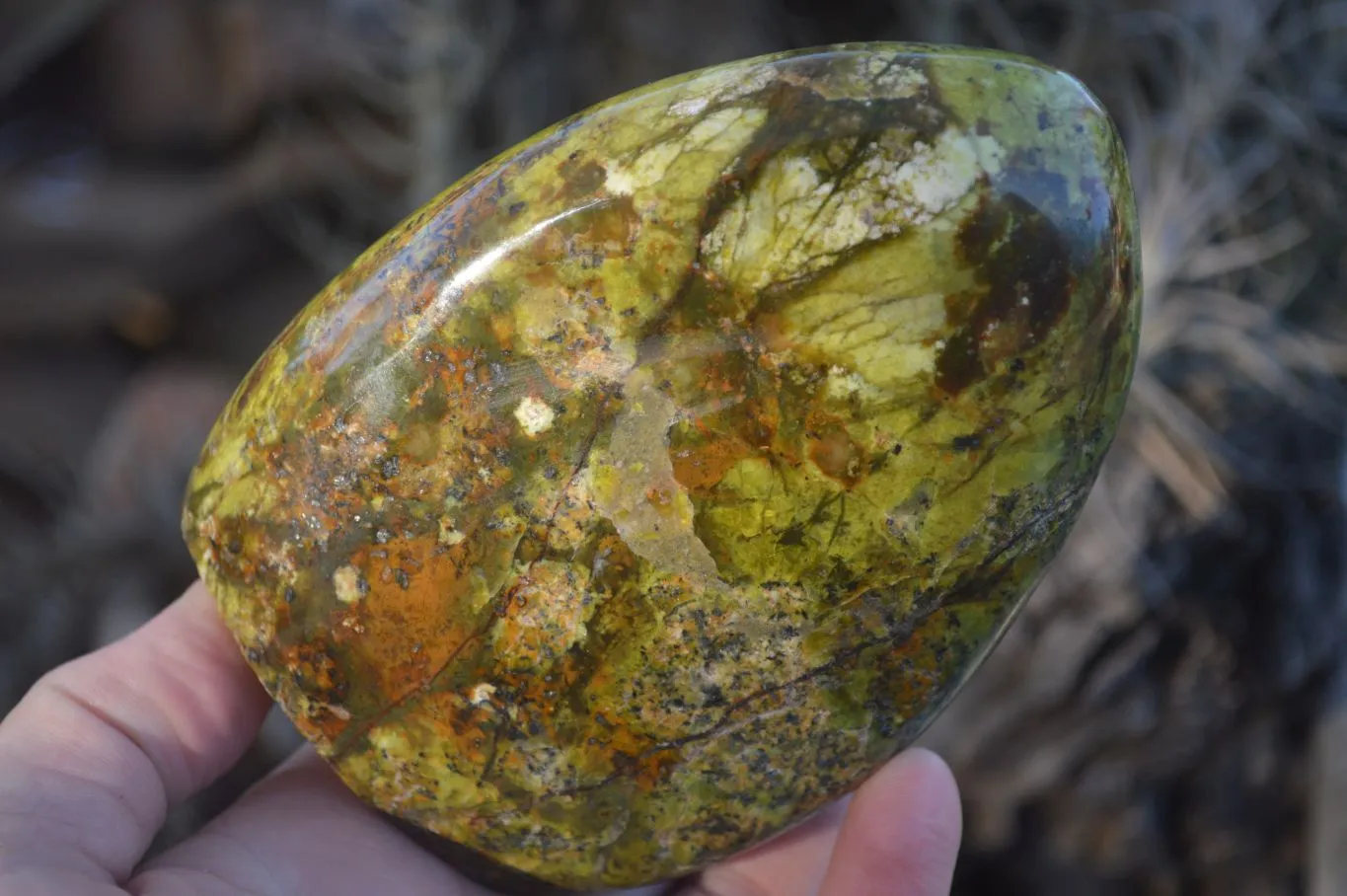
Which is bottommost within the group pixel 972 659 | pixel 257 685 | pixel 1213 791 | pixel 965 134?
pixel 1213 791

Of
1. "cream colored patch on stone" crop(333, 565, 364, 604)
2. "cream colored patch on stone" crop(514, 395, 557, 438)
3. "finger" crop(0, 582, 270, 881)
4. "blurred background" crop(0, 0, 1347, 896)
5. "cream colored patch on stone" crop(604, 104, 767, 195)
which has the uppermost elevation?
"cream colored patch on stone" crop(604, 104, 767, 195)

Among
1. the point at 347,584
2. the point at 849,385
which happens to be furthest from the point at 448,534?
the point at 849,385

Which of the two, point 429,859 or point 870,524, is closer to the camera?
point 870,524

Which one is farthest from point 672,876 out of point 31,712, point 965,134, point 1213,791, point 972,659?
point 1213,791

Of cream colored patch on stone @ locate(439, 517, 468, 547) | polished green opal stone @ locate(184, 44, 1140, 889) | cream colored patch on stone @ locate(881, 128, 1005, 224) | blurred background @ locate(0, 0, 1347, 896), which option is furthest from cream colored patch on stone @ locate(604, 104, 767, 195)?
blurred background @ locate(0, 0, 1347, 896)

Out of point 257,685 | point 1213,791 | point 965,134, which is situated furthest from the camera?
point 1213,791

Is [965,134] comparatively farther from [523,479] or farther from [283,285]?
[283,285]

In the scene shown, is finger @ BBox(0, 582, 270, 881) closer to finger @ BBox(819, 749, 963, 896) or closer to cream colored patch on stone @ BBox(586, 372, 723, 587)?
cream colored patch on stone @ BBox(586, 372, 723, 587)

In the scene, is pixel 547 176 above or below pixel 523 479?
above
